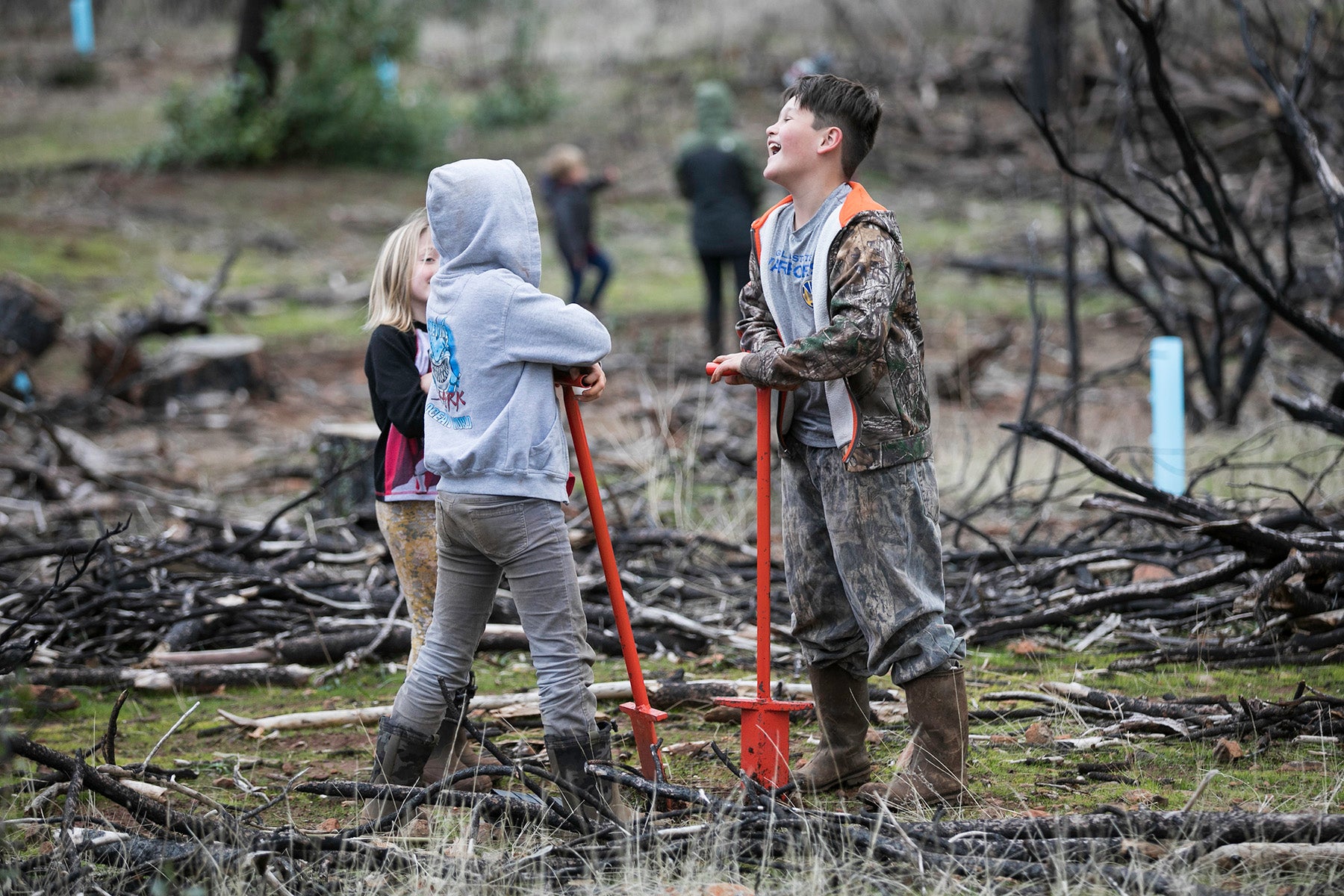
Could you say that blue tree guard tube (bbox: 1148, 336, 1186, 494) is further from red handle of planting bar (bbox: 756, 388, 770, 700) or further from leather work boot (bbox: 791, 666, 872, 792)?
red handle of planting bar (bbox: 756, 388, 770, 700)

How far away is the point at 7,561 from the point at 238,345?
524cm

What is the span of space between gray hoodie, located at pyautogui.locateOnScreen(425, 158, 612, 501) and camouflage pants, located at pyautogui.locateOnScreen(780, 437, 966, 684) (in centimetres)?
73

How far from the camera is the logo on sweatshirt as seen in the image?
3.22 m

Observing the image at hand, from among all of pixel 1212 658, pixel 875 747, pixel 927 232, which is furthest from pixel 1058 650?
pixel 927 232

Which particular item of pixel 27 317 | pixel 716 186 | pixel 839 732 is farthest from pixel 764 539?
pixel 27 317

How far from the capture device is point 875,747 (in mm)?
3891

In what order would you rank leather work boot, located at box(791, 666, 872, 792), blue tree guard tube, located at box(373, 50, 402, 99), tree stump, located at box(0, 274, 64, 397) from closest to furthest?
leather work boot, located at box(791, 666, 872, 792) → tree stump, located at box(0, 274, 64, 397) → blue tree guard tube, located at box(373, 50, 402, 99)

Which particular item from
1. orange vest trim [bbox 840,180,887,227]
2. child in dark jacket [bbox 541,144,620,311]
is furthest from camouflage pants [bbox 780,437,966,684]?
child in dark jacket [bbox 541,144,620,311]

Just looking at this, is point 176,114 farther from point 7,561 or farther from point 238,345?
point 7,561

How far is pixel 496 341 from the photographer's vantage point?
317cm

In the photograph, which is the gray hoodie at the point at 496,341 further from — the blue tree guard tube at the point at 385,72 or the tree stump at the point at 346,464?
the blue tree guard tube at the point at 385,72

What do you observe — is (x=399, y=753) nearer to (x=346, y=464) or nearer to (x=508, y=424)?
(x=508, y=424)

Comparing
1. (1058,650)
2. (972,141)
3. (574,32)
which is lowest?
(1058,650)

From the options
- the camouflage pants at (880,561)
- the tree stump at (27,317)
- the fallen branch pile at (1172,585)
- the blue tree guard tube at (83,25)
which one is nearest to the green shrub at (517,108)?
the blue tree guard tube at (83,25)
